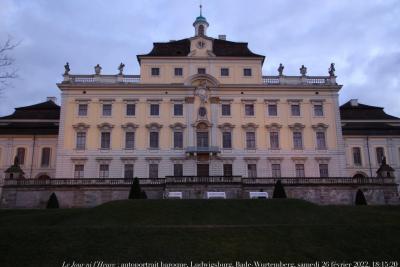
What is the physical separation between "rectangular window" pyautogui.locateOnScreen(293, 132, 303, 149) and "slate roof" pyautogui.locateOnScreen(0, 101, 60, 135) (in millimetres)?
26802

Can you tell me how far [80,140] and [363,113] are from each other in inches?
1375

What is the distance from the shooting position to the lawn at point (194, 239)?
2100 cm

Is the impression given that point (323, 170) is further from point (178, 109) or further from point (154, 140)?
point (154, 140)

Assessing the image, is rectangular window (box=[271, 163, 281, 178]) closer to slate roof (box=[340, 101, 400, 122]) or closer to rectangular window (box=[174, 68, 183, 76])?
rectangular window (box=[174, 68, 183, 76])

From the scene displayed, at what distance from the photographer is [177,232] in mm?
23734

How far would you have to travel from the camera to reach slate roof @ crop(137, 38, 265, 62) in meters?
52.3

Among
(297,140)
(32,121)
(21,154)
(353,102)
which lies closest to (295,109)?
(297,140)

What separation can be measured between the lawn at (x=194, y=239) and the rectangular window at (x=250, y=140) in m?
20.2

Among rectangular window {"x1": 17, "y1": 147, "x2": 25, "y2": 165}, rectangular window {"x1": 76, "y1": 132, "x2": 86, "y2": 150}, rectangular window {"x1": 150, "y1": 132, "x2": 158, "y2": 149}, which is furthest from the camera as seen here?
rectangular window {"x1": 17, "y1": 147, "x2": 25, "y2": 165}

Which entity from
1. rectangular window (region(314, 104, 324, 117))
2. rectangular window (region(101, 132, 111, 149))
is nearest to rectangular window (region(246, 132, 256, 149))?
rectangular window (region(314, 104, 324, 117))

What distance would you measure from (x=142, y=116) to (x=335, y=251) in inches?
1245

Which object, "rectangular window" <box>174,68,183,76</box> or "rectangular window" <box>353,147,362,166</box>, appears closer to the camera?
"rectangular window" <box>174,68,183,76</box>

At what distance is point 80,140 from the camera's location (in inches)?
1939

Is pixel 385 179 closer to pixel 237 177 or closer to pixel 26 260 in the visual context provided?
pixel 237 177
